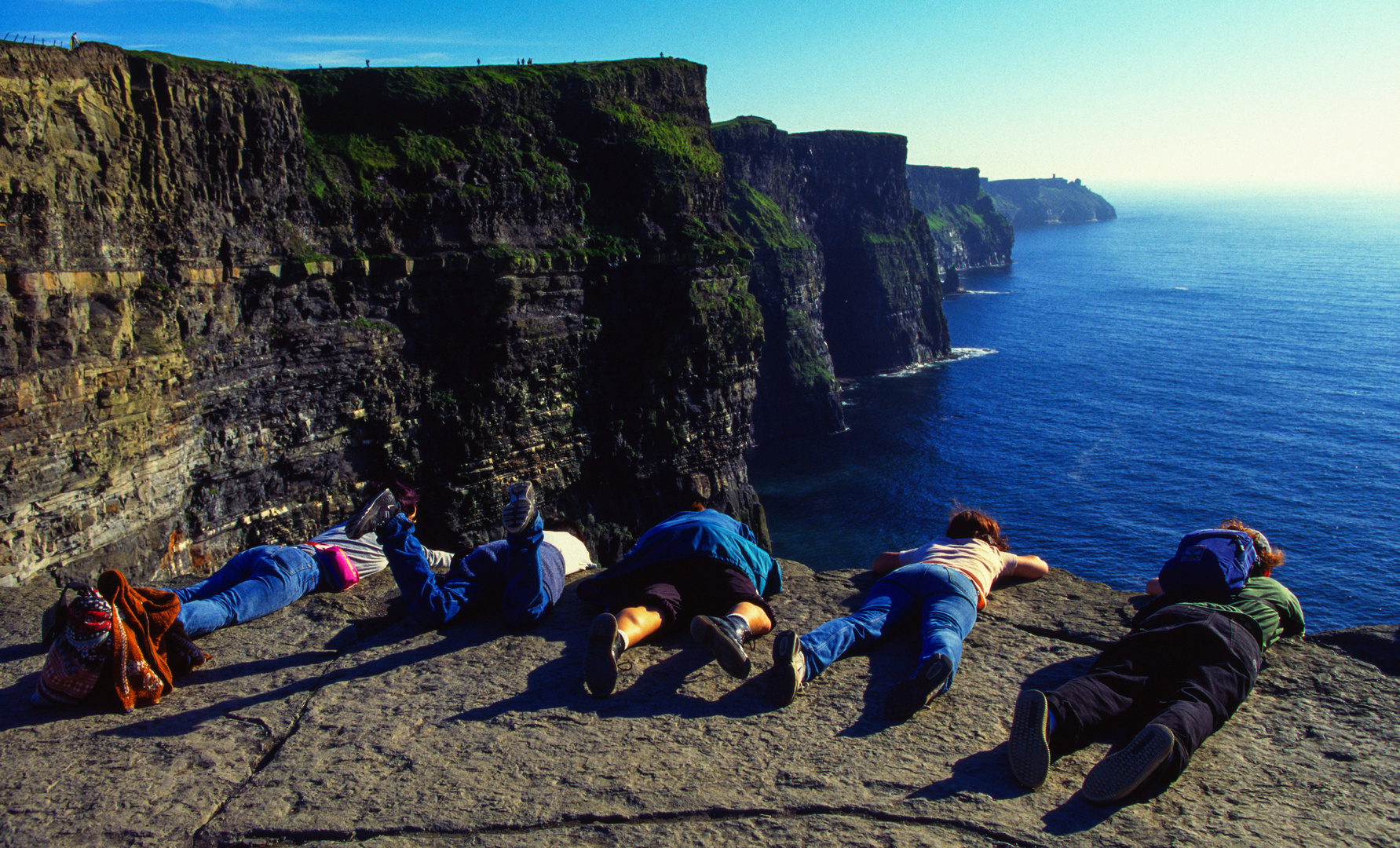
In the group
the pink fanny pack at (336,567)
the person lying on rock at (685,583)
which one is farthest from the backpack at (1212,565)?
the pink fanny pack at (336,567)

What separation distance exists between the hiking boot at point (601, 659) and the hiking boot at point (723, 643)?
63 cm

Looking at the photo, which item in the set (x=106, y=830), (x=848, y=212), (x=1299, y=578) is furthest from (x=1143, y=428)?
(x=106, y=830)

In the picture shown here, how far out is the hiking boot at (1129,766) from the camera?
503 cm

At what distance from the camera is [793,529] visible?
173 ft

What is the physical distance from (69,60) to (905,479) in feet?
171

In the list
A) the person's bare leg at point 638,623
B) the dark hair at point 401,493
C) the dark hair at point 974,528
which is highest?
the dark hair at point 401,493

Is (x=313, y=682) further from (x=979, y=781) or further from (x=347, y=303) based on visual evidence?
(x=347, y=303)

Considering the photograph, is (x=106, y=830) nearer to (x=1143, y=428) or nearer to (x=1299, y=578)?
(x=1299, y=578)

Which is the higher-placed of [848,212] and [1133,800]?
[848,212]

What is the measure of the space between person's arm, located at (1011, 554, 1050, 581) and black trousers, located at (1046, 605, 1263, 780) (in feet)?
8.01

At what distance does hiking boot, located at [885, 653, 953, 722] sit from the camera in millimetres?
6199

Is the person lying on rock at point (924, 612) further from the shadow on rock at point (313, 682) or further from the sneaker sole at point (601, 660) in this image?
the shadow on rock at point (313, 682)

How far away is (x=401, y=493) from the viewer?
875cm

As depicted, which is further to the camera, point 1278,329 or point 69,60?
point 1278,329
